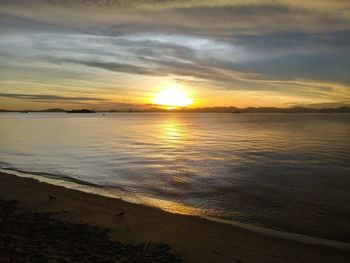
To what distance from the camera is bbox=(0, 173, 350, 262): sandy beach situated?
1005cm

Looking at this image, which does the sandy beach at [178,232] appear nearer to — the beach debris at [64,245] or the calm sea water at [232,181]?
the beach debris at [64,245]

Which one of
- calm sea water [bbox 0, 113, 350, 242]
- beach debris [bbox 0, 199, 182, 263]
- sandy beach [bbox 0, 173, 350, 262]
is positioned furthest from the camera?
calm sea water [bbox 0, 113, 350, 242]

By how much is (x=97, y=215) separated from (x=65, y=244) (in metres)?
3.95

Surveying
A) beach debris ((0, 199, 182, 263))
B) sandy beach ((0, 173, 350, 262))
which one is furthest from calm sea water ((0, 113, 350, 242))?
beach debris ((0, 199, 182, 263))

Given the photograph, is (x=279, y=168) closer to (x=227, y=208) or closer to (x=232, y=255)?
(x=227, y=208)

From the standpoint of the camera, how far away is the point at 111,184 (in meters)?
21.4

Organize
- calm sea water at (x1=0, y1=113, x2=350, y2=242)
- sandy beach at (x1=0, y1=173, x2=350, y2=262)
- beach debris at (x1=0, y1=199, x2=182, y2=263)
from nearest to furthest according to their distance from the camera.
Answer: beach debris at (x1=0, y1=199, x2=182, y2=263), sandy beach at (x1=0, y1=173, x2=350, y2=262), calm sea water at (x1=0, y1=113, x2=350, y2=242)

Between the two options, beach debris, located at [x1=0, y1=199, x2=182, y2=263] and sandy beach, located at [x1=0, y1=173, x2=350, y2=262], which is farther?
sandy beach, located at [x1=0, y1=173, x2=350, y2=262]

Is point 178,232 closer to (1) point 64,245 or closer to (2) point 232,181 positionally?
(1) point 64,245

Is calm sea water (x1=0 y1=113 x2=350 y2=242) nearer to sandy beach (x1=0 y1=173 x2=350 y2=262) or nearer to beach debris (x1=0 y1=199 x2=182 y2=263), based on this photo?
sandy beach (x1=0 y1=173 x2=350 y2=262)

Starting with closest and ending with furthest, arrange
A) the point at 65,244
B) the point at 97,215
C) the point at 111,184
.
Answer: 1. the point at 65,244
2. the point at 97,215
3. the point at 111,184

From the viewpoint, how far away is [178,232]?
1172 centimetres

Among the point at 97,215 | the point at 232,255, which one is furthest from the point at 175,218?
the point at 232,255

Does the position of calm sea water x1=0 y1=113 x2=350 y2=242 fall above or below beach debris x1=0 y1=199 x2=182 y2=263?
below
